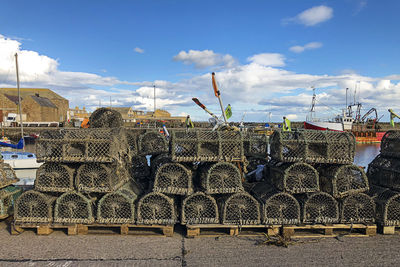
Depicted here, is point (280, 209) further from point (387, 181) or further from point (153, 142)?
point (153, 142)

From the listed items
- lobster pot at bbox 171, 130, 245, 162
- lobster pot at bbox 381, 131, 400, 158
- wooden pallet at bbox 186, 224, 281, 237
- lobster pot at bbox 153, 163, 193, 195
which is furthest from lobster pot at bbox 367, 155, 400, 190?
lobster pot at bbox 153, 163, 193, 195

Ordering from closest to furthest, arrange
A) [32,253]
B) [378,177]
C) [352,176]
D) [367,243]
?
[32,253] < [367,243] < [352,176] < [378,177]

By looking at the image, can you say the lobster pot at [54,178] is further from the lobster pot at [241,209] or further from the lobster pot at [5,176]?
the lobster pot at [241,209]

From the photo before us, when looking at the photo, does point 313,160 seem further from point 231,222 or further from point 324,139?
point 231,222

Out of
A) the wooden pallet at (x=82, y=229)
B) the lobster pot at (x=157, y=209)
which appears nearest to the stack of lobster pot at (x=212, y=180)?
the lobster pot at (x=157, y=209)

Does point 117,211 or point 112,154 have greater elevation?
point 112,154

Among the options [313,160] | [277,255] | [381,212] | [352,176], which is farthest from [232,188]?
[381,212]

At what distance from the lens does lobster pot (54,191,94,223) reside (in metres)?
4.79

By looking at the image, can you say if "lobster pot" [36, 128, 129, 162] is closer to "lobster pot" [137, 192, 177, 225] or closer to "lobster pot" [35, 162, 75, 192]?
"lobster pot" [35, 162, 75, 192]

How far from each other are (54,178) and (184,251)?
281 cm

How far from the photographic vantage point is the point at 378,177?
584 cm

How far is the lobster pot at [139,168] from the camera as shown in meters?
6.73

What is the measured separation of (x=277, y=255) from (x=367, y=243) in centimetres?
174

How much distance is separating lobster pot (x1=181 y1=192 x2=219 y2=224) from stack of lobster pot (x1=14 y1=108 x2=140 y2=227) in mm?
979
